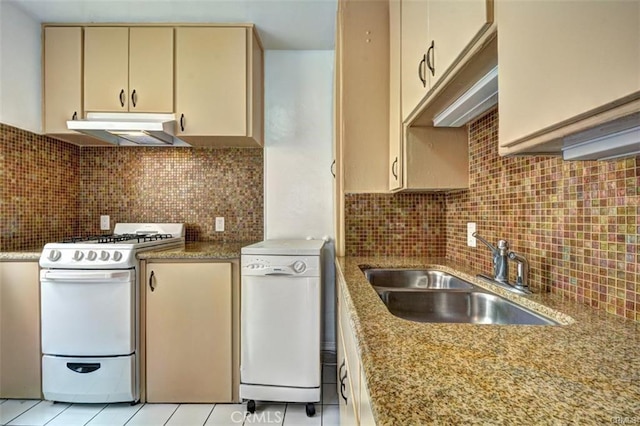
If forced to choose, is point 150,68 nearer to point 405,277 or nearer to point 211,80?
point 211,80

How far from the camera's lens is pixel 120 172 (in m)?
2.47

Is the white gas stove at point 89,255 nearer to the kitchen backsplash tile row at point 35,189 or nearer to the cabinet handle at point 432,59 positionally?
the kitchen backsplash tile row at point 35,189

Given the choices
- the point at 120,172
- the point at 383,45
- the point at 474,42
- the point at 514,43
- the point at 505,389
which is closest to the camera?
the point at 505,389

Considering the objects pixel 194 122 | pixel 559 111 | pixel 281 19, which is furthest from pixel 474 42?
pixel 194 122

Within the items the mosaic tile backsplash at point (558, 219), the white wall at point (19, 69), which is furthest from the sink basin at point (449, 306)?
the white wall at point (19, 69)

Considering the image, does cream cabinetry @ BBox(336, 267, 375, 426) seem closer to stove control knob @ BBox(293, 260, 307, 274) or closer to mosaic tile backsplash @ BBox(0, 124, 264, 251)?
stove control knob @ BBox(293, 260, 307, 274)

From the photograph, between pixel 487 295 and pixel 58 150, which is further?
pixel 58 150

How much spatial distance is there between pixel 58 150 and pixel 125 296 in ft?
4.45

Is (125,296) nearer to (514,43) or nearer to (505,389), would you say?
(505,389)

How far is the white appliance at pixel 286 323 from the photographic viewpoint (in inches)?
70.0

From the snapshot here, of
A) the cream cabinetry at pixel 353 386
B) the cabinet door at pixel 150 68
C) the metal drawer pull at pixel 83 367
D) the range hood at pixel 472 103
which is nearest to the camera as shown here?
the cream cabinetry at pixel 353 386

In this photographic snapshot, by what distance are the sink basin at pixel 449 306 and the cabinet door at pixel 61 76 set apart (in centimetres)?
235

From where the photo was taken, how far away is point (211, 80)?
2105mm

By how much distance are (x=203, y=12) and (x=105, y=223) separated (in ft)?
5.69
